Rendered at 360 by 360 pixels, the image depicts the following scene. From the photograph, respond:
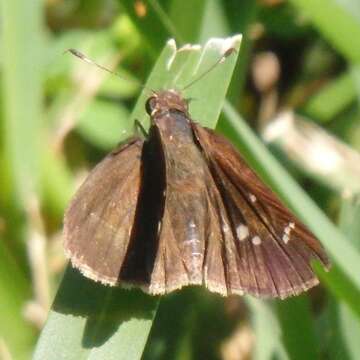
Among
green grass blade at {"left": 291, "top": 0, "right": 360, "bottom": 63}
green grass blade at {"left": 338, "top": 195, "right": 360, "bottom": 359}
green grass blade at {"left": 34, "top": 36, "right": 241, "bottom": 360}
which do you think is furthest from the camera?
green grass blade at {"left": 291, "top": 0, "right": 360, "bottom": 63}

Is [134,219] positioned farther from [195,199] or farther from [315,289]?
[315,289]

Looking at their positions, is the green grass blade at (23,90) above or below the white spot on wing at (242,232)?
above

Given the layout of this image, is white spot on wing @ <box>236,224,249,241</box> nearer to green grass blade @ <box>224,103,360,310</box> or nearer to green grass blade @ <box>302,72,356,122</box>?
green grass blade @ <box>224,103,360,310</box>

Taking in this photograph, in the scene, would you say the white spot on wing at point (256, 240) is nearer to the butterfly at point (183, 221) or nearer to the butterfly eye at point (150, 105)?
the butterfly at point (183, 221)

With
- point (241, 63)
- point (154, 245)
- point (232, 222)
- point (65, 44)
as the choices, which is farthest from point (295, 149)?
point (65, 44)

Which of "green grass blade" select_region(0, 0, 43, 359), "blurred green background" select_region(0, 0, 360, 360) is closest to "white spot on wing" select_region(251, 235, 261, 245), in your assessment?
"blurred green background" select_region(0, 0, 360, 360)

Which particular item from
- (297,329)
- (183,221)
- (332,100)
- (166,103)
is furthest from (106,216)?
(332,100)

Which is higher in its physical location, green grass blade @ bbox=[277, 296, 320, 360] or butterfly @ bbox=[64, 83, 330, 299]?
butterfly @ bbox=[64, 83, 330, 299]

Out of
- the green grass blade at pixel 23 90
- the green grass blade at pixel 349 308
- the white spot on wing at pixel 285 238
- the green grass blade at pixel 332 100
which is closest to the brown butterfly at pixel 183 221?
the white spot on wing at pixel 285 238
